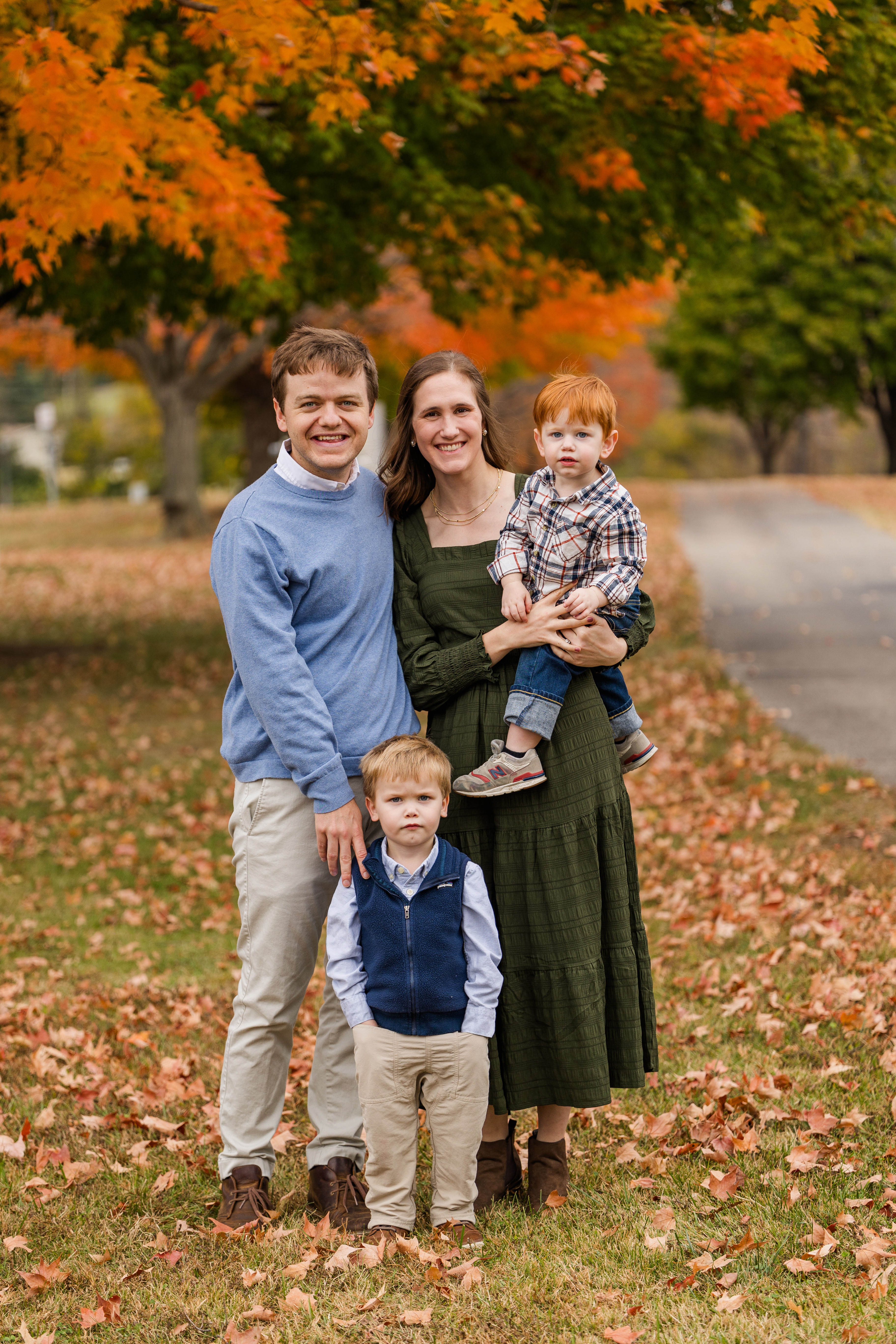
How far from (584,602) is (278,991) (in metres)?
1.41

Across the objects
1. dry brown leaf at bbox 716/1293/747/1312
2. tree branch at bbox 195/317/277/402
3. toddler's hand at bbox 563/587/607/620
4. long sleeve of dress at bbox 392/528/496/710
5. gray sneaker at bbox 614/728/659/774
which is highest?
tree branch at bbox 195/317/277/402

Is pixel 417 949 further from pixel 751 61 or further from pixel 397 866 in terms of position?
pixel 751 61

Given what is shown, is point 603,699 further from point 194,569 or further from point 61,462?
point 61,462

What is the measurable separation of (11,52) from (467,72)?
10.3 ft

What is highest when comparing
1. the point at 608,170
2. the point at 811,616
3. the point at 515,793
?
the point at 608,170

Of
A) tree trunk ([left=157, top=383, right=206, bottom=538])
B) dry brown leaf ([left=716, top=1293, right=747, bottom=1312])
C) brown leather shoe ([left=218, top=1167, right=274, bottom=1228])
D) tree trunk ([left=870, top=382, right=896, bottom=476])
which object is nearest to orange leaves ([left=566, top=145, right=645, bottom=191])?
brown leather shoe ([left=218, top=1167, right=274, bottom=1228])

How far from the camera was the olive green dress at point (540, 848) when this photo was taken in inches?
139

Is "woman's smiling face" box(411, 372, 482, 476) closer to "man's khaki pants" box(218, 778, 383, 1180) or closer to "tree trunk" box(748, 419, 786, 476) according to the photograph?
"man's khaki pants" box(218, 778, 383, 1180)

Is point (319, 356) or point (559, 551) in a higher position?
point (319, 356)

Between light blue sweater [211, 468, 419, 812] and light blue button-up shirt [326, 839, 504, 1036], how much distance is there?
262mm

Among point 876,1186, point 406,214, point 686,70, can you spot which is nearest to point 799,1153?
point 876,1186

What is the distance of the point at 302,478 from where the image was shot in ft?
11.5

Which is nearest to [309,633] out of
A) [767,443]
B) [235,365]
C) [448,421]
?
[448,421]

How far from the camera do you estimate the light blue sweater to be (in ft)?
11.1
